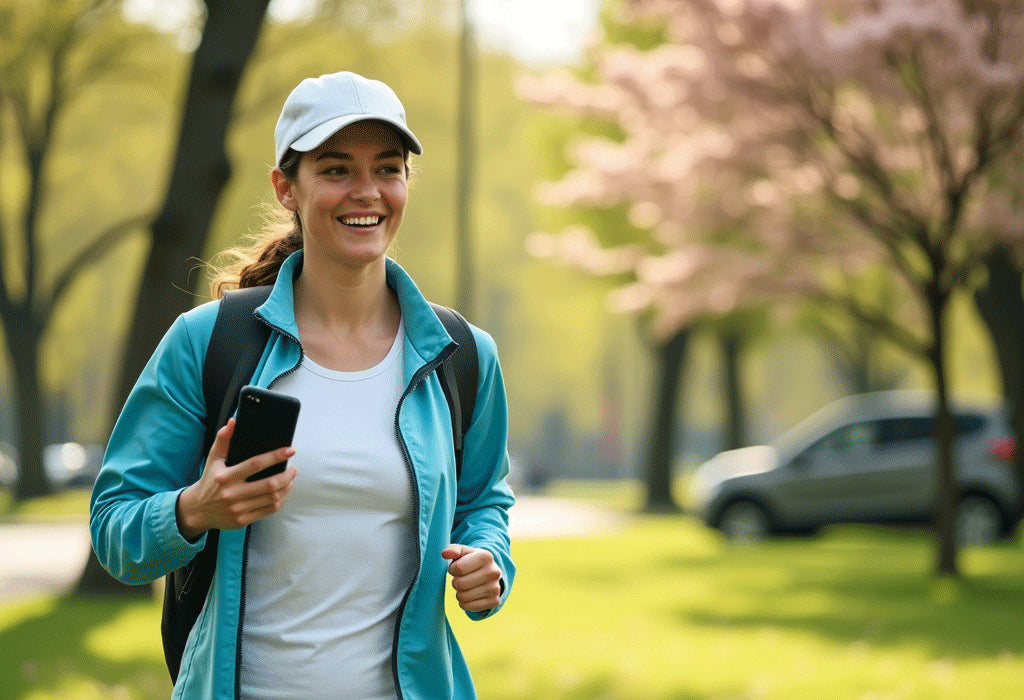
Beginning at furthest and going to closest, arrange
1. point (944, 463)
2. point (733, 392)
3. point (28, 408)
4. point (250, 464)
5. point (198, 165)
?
1. point (733, 392)
2. point (28, 408)
3. point (944, 463)
4. point (198, 165)
5. point (250, 464)

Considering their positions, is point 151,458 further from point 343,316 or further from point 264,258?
point 264,258

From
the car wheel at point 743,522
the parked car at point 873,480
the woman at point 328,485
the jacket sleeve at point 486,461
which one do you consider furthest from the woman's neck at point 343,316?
the car wheel at point 743,522

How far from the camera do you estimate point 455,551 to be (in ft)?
8.56

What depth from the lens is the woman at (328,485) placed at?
8.23ft

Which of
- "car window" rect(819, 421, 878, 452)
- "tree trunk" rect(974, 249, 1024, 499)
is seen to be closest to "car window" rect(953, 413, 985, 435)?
"tree trunk" rect(974, 249, 1024, 499)

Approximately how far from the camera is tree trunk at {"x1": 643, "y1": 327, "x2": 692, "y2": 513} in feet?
94.8

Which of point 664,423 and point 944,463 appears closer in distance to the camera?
point 944,463

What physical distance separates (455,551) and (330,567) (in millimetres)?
230

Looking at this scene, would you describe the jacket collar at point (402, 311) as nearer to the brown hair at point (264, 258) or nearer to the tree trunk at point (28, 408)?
the brown hair at point (264, 258)

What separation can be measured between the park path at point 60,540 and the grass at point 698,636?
236 centimetres

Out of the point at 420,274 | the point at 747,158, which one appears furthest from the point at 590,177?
the point at 420,274

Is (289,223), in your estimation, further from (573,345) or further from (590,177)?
(573,345)


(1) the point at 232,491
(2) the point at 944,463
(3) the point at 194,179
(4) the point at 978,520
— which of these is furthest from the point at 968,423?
(1) the point at 232,491

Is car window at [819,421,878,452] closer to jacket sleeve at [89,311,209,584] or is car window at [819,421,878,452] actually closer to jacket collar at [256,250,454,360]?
jacket collar at [256,250,454,360]
